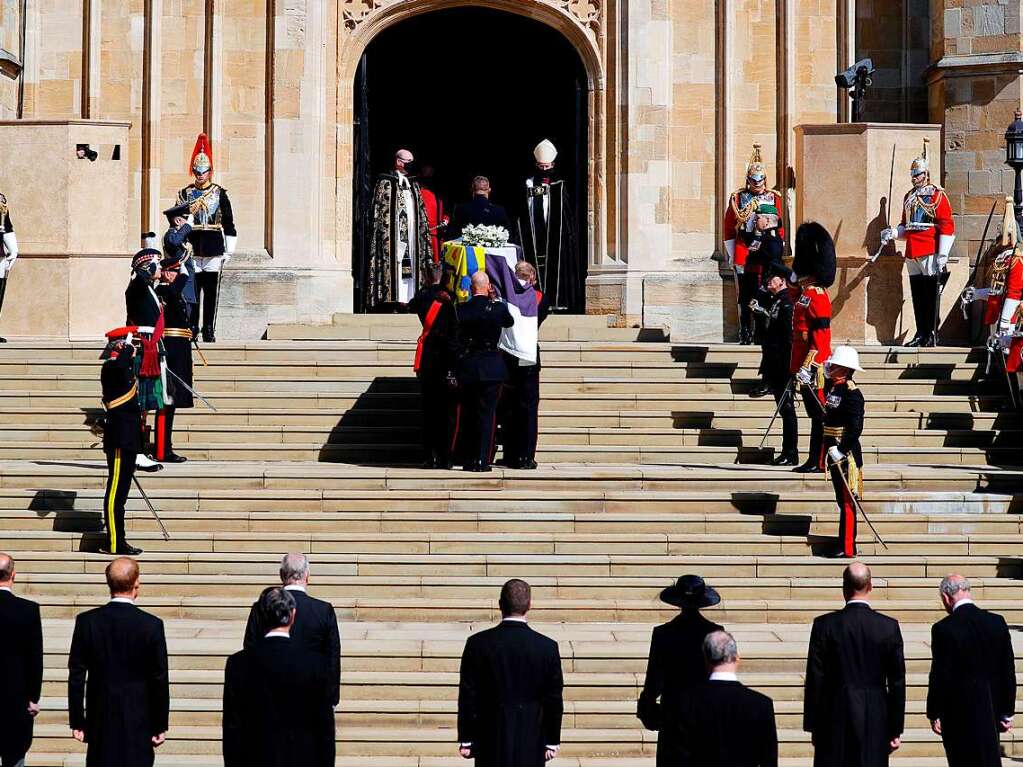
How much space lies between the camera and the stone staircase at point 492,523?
1049 centimetres

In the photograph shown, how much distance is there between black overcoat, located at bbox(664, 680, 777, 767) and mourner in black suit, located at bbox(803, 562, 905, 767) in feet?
5.04

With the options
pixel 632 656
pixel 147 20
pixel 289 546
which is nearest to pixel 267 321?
pixel 147 20

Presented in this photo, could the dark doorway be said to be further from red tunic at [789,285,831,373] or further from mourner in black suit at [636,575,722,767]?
mourner in black suit at [636,575,722,767]

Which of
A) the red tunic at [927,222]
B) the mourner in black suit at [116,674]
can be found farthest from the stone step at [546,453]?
the mourner in black suit at [116,674]

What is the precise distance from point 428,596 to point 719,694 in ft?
18.1

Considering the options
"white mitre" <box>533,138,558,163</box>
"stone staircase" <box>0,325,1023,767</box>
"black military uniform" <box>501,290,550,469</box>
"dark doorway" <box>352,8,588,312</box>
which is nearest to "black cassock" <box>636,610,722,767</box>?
"stone staircase" <box>0,325,1023,767</box>

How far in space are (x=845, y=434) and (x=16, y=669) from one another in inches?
247

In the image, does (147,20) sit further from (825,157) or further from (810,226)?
(810,226)

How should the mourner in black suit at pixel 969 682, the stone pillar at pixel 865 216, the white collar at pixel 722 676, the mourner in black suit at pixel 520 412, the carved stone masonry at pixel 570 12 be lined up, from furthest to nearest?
1. the carved stone masonry at pixel 570 12
2. the stone pillar at pixel 865 216
3. the mourner in black suit at pixel 520 412
4. the mourner in black suit at pixel 969 682
5. the white collar at pixel 722 676

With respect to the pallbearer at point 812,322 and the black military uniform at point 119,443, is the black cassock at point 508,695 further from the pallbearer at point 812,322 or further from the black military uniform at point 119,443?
the pallbearer at point 812,322

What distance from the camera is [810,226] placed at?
15281mm

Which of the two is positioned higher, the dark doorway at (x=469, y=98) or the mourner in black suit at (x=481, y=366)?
the dark doorway at (x=469, y=98)

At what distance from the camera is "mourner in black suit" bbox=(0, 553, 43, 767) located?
8648 mm

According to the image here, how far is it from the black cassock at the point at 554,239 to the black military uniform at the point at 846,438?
8893mm
